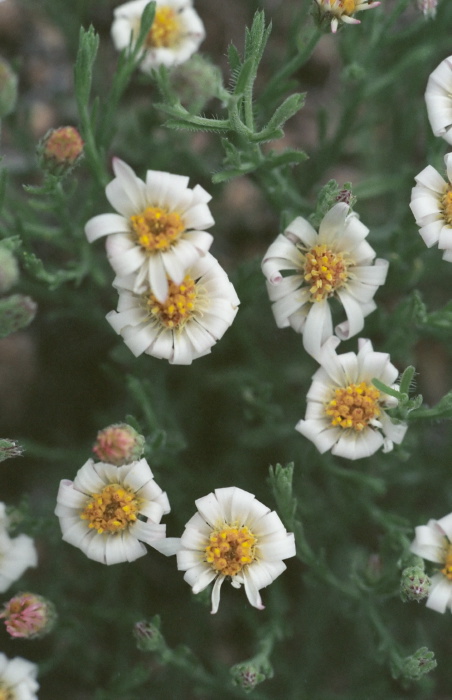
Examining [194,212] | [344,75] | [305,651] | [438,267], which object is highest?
[344,75]

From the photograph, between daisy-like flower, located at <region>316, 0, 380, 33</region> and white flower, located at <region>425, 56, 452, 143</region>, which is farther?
white flower, located at <region>425, 56, 452, 143</region>

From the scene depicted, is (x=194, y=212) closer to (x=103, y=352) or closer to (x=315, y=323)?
(x=315, y=323)

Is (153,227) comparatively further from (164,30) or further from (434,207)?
(164,30)

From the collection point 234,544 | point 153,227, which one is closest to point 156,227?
point 153,227

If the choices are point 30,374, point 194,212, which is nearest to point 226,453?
point 30,374

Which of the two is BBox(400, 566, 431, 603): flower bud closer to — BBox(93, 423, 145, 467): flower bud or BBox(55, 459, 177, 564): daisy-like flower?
BBox(55, 459, 177, 564): daisy-like flower

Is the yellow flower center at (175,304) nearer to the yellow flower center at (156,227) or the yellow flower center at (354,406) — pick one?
the yellow flower center at (156,227)

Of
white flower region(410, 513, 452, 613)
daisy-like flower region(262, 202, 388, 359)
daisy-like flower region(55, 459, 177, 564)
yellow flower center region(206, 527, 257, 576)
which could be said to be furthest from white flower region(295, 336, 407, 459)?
daisy-like flower region(55, 459, 177, 564)

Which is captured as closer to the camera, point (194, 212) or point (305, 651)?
point (194, 212)
